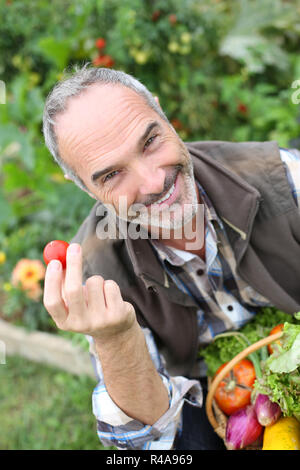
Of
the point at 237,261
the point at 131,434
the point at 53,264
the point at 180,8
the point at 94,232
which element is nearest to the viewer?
the point at 53,264

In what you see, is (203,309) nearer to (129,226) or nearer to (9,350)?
(129,226)

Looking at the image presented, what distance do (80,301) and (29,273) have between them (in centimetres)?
226

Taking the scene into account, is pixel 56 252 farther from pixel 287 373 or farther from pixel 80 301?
pixel 287 373

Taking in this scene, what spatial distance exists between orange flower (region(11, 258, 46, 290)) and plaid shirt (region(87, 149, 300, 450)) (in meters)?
1.49

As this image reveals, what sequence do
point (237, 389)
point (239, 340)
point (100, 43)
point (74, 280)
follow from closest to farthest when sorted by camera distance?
A: point (74, 280) → point (237, 389) → point (239, 340) → point (100, 43)

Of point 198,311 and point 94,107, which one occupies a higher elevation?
point 94,107

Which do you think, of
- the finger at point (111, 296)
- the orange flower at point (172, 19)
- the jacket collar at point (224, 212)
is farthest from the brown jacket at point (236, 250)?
the orange flower at point (172, 19)

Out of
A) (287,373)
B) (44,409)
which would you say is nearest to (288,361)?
(287,373)

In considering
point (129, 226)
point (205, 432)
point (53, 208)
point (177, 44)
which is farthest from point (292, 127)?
point (205, 432)

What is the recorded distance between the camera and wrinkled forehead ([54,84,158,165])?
1508 millimetres

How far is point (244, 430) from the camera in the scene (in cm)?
160

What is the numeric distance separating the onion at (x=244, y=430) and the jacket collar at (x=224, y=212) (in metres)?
0.61

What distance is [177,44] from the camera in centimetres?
360

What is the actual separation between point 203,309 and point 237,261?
336mm
